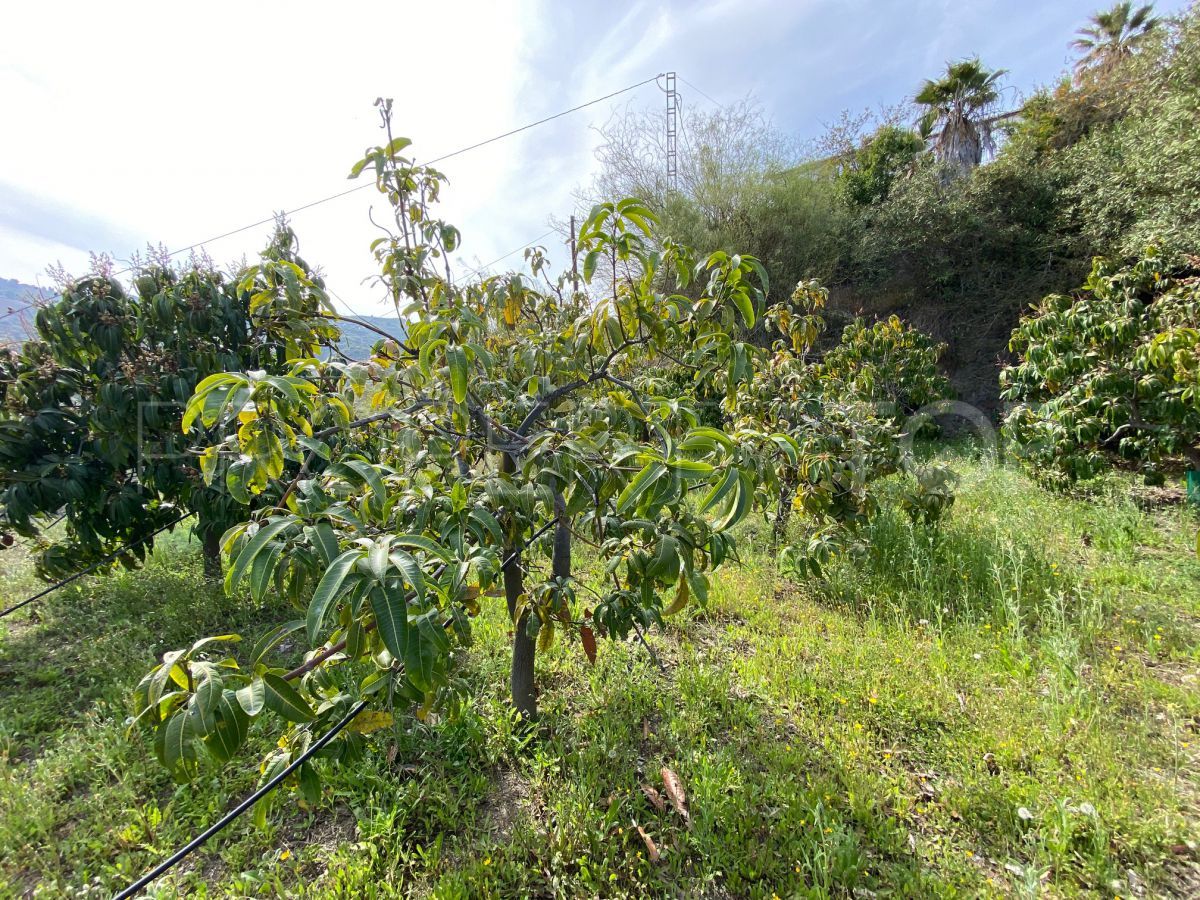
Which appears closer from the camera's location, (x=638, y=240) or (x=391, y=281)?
(x=638, y=240)

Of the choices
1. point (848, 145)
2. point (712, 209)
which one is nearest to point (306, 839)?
point (712, 209)

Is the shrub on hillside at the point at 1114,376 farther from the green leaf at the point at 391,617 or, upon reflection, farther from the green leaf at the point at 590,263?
the green leaf at the point at 391,617

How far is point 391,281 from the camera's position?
1.77 metres

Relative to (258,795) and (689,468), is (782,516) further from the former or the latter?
(258,795)

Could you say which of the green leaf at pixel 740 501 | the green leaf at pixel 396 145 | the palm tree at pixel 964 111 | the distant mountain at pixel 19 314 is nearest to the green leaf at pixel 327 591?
the green leaf at pixel 740 501

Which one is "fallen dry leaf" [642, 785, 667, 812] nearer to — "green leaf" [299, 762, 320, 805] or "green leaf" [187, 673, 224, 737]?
"green leaf" [299, 762, 320, 805]

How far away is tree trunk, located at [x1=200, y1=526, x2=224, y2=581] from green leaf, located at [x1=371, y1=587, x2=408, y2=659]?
3.00 m

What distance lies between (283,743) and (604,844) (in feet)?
3.00

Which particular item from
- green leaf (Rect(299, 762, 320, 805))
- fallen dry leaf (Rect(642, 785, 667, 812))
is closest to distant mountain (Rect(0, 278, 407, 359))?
green leaf (Rect(299, 762, 320, 805))

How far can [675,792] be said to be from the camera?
5.14 feet

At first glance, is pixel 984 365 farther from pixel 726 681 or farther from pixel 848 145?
pixel 726 681

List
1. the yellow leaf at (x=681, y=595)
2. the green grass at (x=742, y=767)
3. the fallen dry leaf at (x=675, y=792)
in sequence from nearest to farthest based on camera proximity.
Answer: the yellow leaf at (x=681, y=595)
the green grass at (x=742, y=767)
the fallen dry leaf at (x=675, y=792)

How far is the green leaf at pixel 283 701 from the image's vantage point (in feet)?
2.70

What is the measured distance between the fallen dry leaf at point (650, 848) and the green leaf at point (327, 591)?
4.04ft
